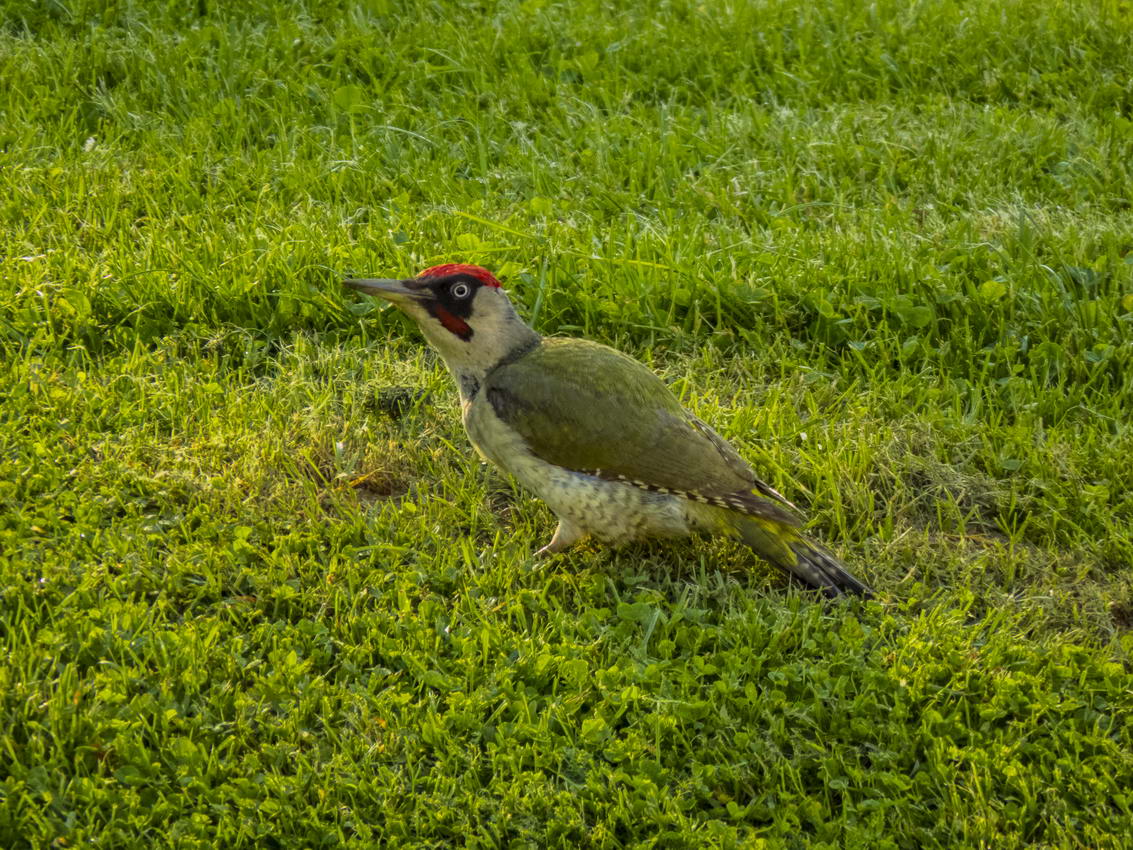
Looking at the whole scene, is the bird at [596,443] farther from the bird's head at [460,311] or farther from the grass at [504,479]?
the grass at [504,479]

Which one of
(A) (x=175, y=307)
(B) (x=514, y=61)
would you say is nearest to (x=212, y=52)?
(B) (x=514, y=61)

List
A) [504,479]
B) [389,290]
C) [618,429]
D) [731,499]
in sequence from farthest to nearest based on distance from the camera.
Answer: [504,479] → [389,290] → [618,429] → [731,499]

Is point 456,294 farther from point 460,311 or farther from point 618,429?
point 618,429

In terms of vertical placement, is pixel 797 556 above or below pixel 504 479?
above

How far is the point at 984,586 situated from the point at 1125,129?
3361 mm

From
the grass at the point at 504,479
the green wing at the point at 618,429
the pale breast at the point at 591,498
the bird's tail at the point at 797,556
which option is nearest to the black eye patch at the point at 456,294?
the green wing at the point at 618,429

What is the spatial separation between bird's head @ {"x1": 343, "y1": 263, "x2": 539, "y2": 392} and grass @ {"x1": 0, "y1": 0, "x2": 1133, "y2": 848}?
45cm

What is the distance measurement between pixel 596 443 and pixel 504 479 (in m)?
0.62

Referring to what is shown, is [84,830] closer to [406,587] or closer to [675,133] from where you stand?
[406,587]

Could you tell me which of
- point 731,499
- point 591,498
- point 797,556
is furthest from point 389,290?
point 797,556

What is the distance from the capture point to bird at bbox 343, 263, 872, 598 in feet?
14.5

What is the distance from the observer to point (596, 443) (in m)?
4.48

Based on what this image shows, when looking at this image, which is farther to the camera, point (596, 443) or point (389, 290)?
point (389, 290)

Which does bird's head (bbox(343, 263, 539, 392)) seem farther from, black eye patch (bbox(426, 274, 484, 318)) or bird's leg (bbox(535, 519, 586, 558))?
bird's leg (bbox(535, 519, 586, 558))
